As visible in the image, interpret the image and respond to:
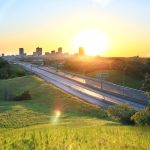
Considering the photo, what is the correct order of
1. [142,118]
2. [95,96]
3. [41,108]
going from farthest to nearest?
[95,96]
[41,108]
[142,118]

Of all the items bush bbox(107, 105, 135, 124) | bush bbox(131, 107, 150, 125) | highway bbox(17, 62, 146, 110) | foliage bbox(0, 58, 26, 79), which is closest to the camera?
bush bbox(131, 107, 150, 125)

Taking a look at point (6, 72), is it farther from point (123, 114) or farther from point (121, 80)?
point (123, 114)

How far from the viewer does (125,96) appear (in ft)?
234

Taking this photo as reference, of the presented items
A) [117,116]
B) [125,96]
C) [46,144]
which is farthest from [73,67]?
[46,144]

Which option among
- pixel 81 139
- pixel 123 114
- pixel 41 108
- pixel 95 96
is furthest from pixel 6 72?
pixel 81 139

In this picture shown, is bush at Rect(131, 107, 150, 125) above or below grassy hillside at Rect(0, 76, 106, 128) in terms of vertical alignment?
above

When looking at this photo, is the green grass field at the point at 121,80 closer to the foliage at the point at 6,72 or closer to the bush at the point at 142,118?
the foliage at the point at 6,72

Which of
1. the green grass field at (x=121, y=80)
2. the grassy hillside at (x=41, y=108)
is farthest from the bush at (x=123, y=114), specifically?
the green grass field at (x=121, y=80)

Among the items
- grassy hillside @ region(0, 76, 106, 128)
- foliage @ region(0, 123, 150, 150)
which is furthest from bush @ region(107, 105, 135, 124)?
grassy hillside @ region(0, 76, 106, 128)

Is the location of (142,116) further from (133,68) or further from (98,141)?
(133,68)

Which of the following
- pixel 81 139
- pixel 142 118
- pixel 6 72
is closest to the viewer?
pixel 81 139

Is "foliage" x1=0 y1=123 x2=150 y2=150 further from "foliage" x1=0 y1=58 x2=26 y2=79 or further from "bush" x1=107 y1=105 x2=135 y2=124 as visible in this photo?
"foliage" x1=0 y1=58 x2=26 y2=79

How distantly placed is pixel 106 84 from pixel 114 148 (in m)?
73.9

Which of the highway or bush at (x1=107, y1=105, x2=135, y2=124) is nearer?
bush at (x1=107, y1=105, x2=135, y2=124)
